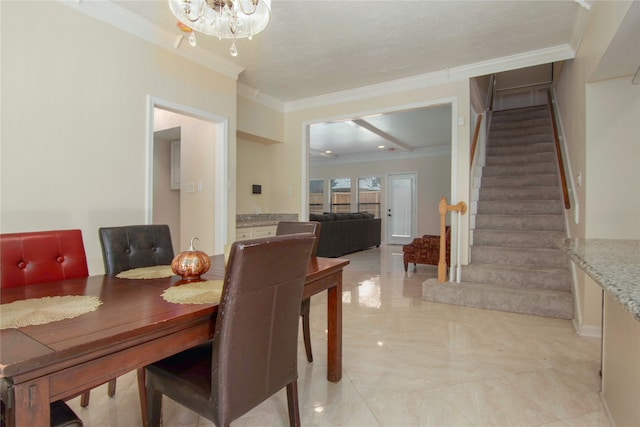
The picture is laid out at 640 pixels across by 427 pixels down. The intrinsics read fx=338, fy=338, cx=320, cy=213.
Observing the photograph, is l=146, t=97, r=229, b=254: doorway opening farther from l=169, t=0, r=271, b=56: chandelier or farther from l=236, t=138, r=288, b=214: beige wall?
l=169, t=0, r=271, b=56: chandelier

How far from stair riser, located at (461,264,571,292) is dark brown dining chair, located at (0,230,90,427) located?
11.5 feet

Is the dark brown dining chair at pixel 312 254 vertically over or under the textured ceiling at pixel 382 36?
under

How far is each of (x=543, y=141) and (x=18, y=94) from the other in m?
6.41

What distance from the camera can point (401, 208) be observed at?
943 cm

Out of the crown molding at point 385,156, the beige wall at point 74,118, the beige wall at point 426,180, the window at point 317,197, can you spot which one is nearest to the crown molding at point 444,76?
the beige wall at point 74,118

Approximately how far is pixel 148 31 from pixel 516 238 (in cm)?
438

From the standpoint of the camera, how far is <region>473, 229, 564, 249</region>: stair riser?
3869 millimetres

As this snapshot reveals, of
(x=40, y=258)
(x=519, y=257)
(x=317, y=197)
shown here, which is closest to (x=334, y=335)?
(x=40, y=258)

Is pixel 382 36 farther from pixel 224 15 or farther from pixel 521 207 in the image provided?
pixel 521 207

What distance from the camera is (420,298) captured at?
375cm

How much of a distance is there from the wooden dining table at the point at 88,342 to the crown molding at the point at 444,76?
3725 millimetres

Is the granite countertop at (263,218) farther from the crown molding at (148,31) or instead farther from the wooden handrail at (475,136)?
the wooden handrail at (475,136)

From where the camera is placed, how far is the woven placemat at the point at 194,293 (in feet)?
3.87

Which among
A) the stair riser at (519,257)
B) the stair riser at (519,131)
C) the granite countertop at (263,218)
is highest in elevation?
the stair riser at (519,131)
